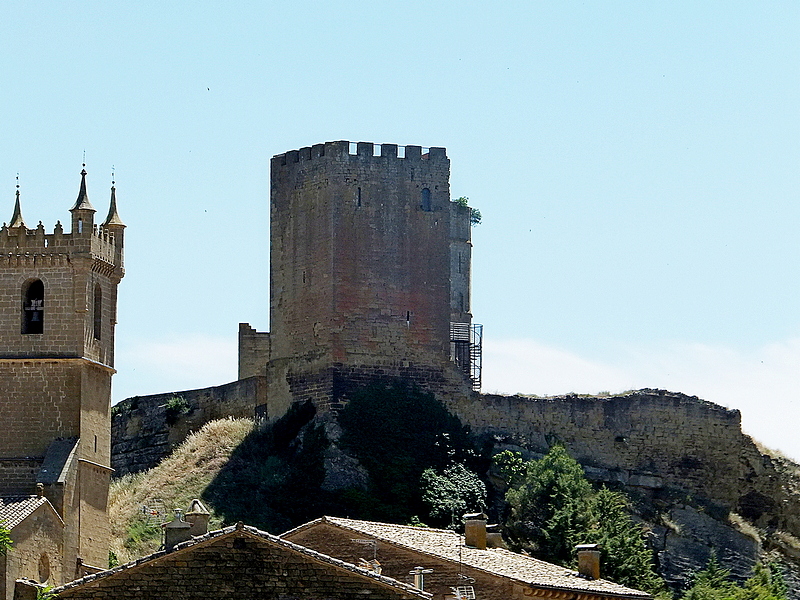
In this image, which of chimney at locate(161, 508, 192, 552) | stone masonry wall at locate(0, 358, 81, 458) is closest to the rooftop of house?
stone masonry wall at locate(0, 358, 81, 458)

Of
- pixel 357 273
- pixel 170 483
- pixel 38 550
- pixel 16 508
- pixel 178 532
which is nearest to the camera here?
pixel 178 532

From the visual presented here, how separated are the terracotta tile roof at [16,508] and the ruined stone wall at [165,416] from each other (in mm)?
16719

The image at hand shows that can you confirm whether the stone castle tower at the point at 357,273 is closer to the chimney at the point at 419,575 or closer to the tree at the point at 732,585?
the tree at the point at 732,585

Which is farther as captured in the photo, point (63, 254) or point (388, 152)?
point (388, 152)

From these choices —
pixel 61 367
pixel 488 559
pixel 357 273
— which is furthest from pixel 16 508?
pixel 357 273

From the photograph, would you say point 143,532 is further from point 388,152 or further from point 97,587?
point 97,587

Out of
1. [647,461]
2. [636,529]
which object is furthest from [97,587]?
[647,461]

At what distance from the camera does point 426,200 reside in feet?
222

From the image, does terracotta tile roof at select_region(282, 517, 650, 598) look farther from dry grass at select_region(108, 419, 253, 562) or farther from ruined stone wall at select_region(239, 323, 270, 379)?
ruined stone wall at select_region(239, 323, 270, 379)

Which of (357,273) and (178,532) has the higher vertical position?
(357,273)

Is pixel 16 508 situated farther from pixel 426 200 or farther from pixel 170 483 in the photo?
pixel 426 200

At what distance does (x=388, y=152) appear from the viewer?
67438 mm

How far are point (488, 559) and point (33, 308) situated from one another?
13.2 metres

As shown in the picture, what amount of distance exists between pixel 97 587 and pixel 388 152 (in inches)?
1109
